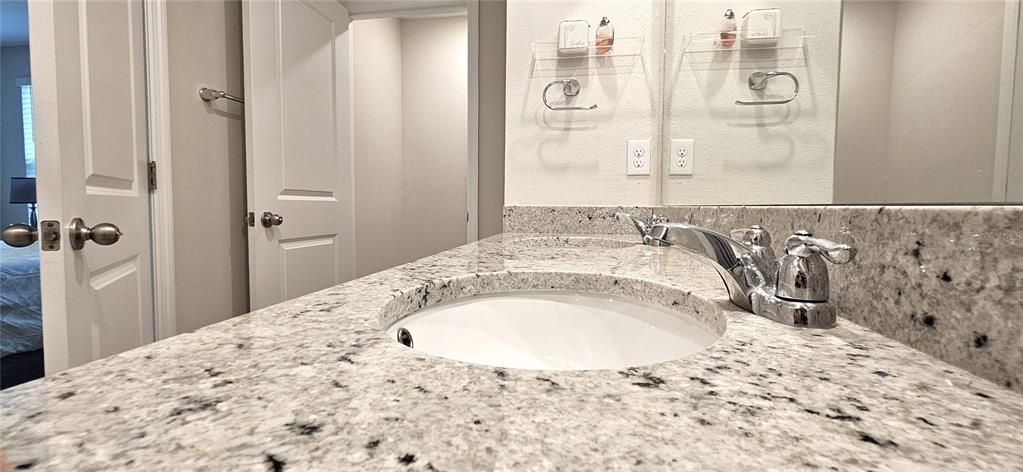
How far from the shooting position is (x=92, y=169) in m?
1.16

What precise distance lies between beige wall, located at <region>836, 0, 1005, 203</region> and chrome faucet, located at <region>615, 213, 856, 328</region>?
0.34 feet

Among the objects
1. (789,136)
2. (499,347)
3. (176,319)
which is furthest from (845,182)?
(176,319)

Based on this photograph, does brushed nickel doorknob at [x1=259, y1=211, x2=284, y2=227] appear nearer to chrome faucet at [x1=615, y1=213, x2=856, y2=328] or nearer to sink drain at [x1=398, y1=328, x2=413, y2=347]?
sink drain at [x1=398, y1=328, x2=413, y2=347]

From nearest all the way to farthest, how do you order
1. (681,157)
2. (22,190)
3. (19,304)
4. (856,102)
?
(856,102) < (681,157) < (19,304) < (22,190)

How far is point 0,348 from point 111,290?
1.21 metres

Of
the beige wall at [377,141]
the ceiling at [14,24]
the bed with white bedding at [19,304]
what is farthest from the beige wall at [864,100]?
the beige wall at [377,141]

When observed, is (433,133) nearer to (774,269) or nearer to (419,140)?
(419,140)

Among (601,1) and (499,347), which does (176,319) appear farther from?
(601,1)

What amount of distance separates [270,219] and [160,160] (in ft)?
1.35

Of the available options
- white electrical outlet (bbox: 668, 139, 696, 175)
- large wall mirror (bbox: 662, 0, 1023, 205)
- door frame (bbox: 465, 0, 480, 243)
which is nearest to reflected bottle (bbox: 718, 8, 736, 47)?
large wall mirror (bbox: 662, 0, 1023, 205)

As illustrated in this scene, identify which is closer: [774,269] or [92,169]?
[774,269]

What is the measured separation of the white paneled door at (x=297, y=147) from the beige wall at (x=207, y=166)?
15 centimetres

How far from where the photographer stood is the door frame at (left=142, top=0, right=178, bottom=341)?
4.80ft

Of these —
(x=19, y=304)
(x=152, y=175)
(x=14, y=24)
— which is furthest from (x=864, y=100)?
(x=14, y=24)
